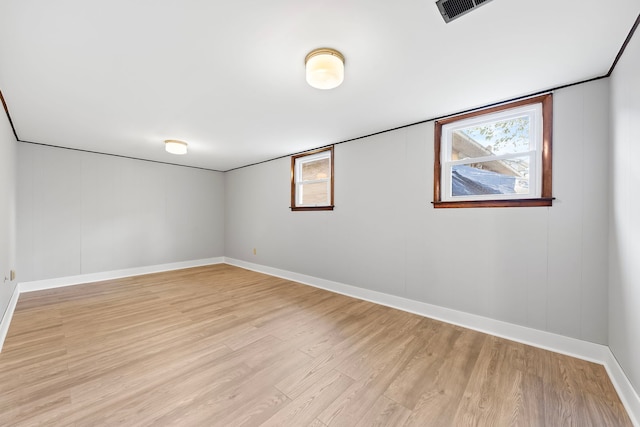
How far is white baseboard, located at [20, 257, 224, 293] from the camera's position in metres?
3.84

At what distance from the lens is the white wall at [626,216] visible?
1.49 m

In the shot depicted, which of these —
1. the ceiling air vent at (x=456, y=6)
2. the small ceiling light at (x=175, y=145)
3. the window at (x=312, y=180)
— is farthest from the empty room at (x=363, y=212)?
the small ceiling light at (x=175, y=145)

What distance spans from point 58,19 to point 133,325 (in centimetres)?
263

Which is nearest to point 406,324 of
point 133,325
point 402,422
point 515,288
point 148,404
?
point 515,288

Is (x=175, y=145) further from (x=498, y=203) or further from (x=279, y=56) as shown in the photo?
(x=498, y=203)

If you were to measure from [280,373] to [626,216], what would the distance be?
2601 millimetres

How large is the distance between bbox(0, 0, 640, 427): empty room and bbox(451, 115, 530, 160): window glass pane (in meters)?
0.02

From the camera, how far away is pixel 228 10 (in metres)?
1.40

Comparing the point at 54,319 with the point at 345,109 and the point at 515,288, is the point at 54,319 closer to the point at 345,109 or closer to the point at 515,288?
the point at 345,109

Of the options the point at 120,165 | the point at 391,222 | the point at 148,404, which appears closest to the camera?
the point at 148,404

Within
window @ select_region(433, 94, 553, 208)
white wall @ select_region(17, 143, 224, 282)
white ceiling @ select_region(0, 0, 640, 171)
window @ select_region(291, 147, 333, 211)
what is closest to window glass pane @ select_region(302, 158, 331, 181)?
window @ select_region(291, 147, 333, 211)

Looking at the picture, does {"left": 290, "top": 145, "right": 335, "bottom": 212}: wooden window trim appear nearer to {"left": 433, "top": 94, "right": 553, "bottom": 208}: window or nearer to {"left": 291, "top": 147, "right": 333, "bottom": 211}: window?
{"left": 291, "top": 147, "right": 333, "bottom": 211}: window

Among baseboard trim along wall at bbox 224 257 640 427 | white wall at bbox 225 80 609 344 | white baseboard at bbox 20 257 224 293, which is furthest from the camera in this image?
white baseboard at bbox 20 257 224 293

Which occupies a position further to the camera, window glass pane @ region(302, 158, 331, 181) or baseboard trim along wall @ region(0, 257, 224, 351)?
window glass pane @ region(302, 158, 331, 181)
